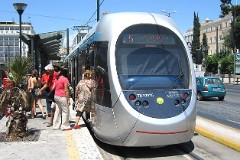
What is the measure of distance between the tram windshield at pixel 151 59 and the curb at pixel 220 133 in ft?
6.03

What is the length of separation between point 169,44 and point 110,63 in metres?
1.41

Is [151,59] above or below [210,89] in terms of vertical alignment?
above

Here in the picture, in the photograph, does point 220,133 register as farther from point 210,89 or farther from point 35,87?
point 210,89

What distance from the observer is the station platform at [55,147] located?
746 centimetres

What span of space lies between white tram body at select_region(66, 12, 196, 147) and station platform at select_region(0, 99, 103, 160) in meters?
0.52

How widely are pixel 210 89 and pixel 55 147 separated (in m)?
18.5

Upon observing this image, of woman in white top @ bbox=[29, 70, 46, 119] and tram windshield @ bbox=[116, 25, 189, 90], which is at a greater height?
tram windshield @ bbox=[116, 25, 189, 90]

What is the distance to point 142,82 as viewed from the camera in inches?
325

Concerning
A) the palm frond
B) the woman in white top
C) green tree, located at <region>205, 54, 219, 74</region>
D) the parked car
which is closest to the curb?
the palm frond

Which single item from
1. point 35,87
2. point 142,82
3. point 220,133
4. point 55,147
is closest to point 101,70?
point 142,82

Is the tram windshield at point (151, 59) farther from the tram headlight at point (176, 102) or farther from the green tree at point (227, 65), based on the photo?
the green tree at point (227, 65)

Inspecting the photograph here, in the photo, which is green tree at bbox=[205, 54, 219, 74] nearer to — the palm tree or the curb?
the curb

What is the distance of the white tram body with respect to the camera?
7875 millimetres

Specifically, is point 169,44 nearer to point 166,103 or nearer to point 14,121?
point 166,103
